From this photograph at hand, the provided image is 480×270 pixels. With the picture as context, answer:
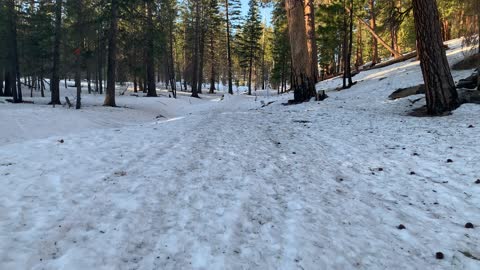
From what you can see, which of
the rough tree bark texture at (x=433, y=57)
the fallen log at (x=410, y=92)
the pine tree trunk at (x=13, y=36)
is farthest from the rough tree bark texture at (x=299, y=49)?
the pine tree trunk at (x=13, y=36)

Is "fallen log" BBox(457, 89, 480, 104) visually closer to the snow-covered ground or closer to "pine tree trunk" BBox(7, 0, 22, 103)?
the snow-covered ground

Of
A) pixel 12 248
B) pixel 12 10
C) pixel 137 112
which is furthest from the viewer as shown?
pixel 12 10

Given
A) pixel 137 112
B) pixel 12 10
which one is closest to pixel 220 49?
pixel 12 10

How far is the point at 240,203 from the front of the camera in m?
4.38

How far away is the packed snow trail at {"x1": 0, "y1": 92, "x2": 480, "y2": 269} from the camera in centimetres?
316

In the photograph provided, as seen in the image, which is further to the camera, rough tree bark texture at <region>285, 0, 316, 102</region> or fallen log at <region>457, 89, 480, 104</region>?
rough tree bark texture at <region>285, 0, 316, 102</region>

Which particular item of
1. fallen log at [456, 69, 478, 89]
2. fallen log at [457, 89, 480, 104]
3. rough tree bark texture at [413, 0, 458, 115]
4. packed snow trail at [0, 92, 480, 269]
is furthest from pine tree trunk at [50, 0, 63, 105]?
fallen log at [456, 69, 478, 89]

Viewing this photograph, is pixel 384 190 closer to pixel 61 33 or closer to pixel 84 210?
pixel 84 210

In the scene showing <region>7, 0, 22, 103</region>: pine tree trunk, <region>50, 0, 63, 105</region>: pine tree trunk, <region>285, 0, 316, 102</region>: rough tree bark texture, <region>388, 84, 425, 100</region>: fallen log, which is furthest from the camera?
<region>7, 0, 22, 103</region>: pine tree trunk

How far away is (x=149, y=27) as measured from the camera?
18.3 m

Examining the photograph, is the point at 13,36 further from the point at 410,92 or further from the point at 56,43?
the point at 410,92

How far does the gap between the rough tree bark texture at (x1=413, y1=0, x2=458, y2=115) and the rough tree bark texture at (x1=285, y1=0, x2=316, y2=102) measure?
233 inches

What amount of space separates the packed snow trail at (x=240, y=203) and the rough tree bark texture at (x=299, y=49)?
777 centimetres

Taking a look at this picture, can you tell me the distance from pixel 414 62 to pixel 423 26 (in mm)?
15410
